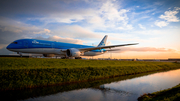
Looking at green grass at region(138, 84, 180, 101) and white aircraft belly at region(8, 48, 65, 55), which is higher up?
white aircraft belly at region(8, 48, 65, 55)

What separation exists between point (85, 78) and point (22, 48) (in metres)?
17.1

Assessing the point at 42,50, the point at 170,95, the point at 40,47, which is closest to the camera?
the point at 170,95

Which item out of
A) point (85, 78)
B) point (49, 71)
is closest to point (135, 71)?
point (85, 78)

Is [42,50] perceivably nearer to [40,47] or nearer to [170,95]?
[40,47]

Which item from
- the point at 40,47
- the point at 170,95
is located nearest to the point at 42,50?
the point at 40,47

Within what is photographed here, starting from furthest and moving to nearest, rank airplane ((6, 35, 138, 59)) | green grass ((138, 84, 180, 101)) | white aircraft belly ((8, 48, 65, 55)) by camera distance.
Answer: white aircraft belly ((8, 48, 65, 55)), airplane ((6, 35, 138, 59)), green grass ((138, 84, 180, 101))

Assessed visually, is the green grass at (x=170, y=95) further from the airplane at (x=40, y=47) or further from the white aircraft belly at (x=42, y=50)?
the white aircraft belly at (x=42, y=50)

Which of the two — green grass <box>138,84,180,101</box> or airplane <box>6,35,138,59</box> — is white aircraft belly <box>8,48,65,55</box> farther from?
green grass <box>138,84,180,101</box>

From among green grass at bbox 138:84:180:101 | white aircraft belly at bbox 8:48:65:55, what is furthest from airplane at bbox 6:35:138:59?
green grass at bbox 138:84:180:101

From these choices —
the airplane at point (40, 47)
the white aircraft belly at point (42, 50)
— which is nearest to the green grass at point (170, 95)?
the airplane at point (40, 47)

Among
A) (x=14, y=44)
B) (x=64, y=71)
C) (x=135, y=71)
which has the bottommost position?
(x=135, y=71)

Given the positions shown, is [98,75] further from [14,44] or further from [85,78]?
[14,44]

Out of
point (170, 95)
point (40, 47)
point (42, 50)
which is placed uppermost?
point (40, 47)

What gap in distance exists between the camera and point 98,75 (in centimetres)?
1875
